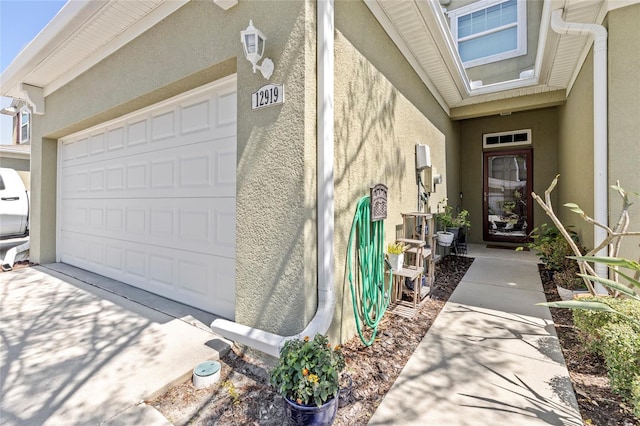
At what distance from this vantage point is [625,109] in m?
3.20

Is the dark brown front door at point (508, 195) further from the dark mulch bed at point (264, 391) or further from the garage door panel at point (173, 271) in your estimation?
the garage door panel at point (173, 271)

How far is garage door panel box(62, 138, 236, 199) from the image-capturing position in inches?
127

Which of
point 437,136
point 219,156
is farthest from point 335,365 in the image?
point 437,136

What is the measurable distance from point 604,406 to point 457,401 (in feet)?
3.22

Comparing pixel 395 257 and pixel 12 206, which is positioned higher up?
pixel 12 206

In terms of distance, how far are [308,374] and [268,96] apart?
2.12 m

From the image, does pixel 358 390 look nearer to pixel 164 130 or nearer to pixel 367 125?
pixel 367 125

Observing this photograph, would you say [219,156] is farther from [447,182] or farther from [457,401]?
[447,182]

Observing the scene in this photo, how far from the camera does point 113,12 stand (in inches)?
131

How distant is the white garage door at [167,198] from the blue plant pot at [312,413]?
1.61 metres

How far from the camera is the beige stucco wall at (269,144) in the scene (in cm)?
228

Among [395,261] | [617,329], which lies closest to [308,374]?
[395,261]

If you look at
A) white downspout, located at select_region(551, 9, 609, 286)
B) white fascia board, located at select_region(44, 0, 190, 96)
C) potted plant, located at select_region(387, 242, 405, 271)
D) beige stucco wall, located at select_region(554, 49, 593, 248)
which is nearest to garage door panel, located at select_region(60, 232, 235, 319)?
potted plant, located at select_region(387, 242, 405, 271)

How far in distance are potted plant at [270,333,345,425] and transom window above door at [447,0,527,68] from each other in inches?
329
